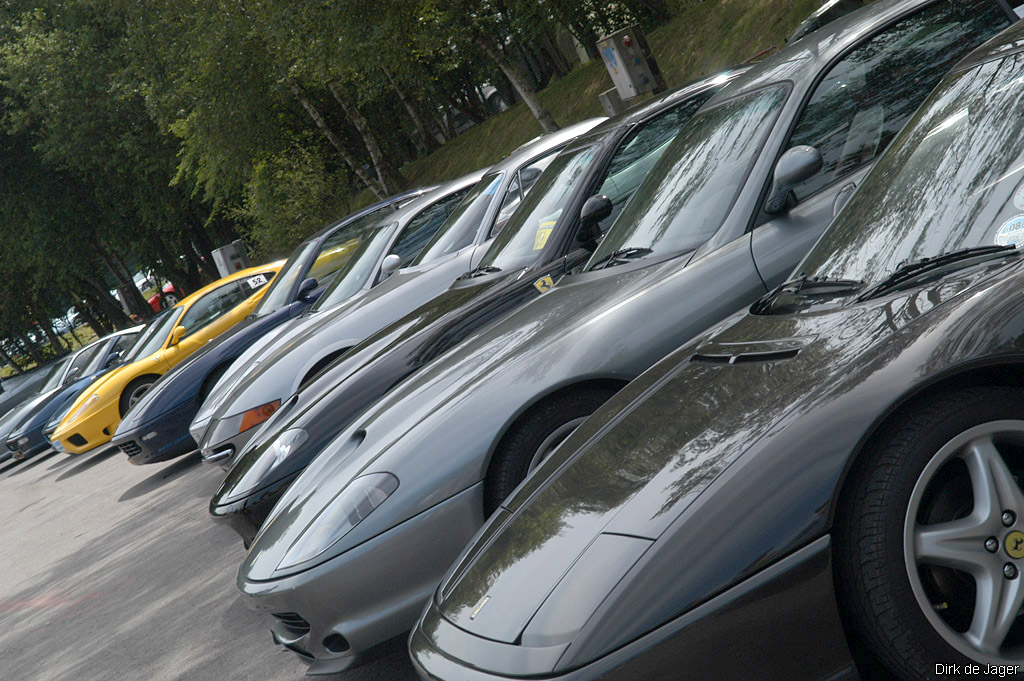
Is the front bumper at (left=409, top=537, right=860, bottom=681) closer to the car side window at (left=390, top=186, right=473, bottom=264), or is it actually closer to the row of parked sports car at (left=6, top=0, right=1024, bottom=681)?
the row of parked sports car at (left=6, top=0, right=1024, bottom=681)

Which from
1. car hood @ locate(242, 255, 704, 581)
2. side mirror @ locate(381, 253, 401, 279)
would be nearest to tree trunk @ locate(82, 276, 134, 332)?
side mirror @ locate(381, 253, 401, 279)

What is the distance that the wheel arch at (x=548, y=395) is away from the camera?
349 centimetres

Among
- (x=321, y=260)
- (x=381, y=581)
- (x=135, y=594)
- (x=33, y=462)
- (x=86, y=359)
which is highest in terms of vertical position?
(x=321, y=260)

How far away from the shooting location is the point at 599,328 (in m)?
3.72

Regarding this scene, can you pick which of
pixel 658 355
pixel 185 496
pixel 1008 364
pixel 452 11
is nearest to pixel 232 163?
pixel 452 11

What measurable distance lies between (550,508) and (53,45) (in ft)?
98.7

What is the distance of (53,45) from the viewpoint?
27.9 metres

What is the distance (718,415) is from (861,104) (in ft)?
7.20

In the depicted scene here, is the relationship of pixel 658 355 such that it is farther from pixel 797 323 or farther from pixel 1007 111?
pixel 1007 111

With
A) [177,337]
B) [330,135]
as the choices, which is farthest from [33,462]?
[330,135]

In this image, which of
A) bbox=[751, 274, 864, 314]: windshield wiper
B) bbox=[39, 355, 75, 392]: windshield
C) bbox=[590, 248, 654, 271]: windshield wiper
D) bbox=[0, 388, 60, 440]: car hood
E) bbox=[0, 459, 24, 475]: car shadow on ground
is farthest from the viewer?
bbox=[39, 355, 75, 392]: windshield

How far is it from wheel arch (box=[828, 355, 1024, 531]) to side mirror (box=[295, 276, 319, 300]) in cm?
811

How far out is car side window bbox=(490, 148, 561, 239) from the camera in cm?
725

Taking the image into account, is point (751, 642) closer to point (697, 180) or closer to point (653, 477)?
point (653, 477)
